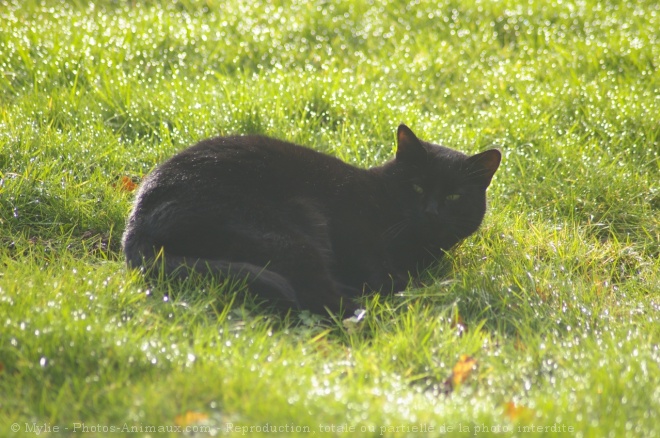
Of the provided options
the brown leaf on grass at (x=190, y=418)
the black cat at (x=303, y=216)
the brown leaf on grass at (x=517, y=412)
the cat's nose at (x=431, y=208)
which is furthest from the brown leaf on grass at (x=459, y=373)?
the cat's nose at (x=431, y=208)

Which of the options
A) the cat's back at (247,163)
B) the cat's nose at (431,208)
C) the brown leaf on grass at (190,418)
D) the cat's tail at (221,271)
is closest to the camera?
→ the brown leaf on grass at (190,418)

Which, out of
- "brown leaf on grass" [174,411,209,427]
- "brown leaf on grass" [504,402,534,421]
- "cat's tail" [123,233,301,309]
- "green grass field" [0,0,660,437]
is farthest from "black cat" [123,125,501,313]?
"brown leaf on grass" [504,402,534,421]

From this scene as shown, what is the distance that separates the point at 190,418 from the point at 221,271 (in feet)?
2.88

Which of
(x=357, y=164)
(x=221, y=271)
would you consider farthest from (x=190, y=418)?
(x=357, y=164)

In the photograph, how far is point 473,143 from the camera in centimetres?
459

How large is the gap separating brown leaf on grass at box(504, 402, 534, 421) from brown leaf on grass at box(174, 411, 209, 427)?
3.01 feet

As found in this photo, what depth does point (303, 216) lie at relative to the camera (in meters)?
3.34

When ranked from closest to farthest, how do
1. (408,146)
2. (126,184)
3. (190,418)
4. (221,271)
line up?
1. (190,418)
2. (221,271)
3. (408,146)
4. (126,184)

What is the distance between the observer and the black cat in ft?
9.95

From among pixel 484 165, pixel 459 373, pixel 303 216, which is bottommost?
pixel 459 373

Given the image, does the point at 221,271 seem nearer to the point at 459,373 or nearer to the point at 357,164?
the point at 459,373

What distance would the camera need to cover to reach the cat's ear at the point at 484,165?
3668mm

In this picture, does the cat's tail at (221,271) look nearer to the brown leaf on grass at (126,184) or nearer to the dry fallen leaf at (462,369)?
the dry fallen leaf at (462,369)

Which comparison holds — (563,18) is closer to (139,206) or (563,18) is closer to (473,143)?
(473,143)
